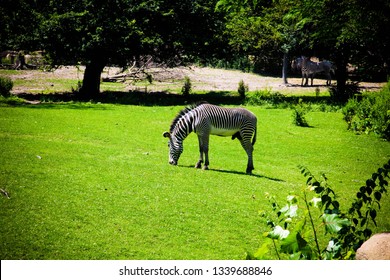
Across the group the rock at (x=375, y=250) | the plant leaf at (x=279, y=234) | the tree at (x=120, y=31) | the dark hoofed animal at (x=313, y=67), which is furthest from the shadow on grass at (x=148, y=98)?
the plant leaf at (x=279, y=234)

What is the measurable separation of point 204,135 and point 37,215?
14.4ft

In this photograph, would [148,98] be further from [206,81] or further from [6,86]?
[6,86]

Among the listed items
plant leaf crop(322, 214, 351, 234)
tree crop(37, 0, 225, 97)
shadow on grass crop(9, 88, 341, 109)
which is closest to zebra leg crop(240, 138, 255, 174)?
plant leaf crop(322, 214, 351, 234)

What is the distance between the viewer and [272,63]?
Result: 29.7 meters

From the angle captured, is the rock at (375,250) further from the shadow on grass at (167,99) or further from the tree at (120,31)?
the tree at (120,31)

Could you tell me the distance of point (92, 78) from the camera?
20.0 m

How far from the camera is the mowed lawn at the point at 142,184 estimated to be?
5453 millimetres

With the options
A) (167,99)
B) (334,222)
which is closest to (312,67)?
(167,99)

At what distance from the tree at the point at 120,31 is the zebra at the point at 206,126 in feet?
32.7

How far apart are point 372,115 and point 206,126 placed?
4.75m

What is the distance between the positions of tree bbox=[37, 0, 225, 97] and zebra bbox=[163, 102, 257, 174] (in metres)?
9.96

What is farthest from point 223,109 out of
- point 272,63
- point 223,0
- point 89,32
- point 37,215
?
point 272,63

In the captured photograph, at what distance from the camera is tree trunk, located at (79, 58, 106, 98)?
19453 millimetres

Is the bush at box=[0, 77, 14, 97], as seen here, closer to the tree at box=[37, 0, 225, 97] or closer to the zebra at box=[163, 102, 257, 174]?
the zebra at box=[163, 102, 257, 174]
